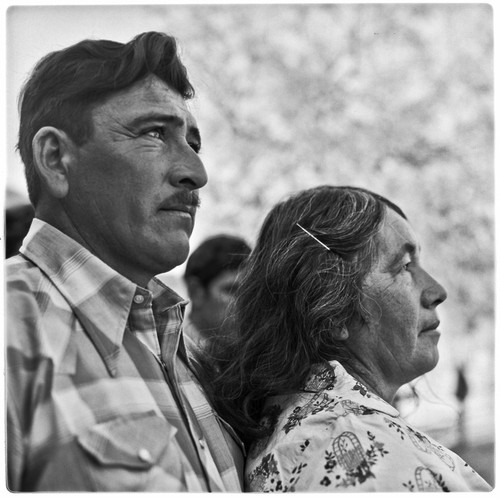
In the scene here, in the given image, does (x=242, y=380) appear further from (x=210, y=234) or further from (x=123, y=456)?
(x=210, y=234)

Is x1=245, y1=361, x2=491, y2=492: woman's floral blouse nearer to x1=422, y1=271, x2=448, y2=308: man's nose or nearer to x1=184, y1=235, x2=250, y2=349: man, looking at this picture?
x1=422, y1=271, x2=448, y2=308: man's nose

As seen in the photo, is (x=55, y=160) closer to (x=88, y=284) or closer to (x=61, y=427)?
(x=88, y=284)

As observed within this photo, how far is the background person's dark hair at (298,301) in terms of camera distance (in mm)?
2158

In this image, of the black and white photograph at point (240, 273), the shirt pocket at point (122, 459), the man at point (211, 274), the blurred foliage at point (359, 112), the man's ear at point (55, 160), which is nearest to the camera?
the shirt pocket at point (122, 459)

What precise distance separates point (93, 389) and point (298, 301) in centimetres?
73

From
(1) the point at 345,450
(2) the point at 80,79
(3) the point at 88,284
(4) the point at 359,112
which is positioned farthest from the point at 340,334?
(4) the point at 359,112

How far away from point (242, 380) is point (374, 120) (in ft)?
4.95

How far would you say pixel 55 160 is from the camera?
197 cm

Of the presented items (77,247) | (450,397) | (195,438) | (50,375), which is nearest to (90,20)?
(77,247)

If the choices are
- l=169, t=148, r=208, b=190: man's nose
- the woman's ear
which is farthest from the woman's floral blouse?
l=169, t=148, r=208, b=190: man's nose

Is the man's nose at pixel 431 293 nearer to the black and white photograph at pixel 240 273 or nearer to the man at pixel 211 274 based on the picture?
the black and white photograph at pixel 240 273

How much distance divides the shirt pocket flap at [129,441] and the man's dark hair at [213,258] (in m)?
1.78

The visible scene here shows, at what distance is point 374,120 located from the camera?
3217 mm

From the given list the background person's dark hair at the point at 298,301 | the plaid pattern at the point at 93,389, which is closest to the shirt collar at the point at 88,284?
the plaid pattern at the point at 93,389
